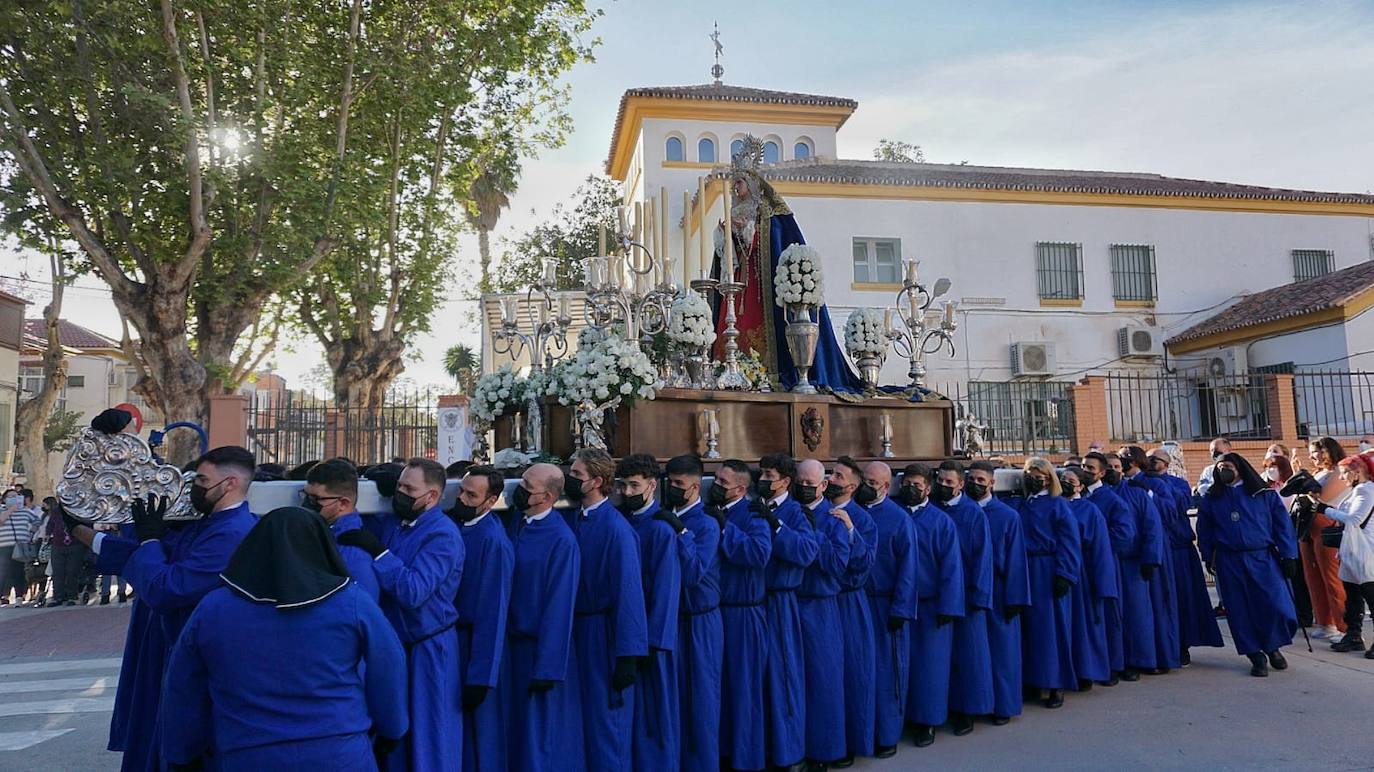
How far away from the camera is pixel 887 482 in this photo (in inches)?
245

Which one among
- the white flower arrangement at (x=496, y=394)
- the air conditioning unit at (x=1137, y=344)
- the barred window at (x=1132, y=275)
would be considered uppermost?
the barred window at (x=1132, y=275)

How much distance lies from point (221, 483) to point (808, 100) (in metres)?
24.8

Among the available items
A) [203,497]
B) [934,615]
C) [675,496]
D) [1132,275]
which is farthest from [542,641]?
[1132,275]

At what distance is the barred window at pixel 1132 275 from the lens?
22703mm

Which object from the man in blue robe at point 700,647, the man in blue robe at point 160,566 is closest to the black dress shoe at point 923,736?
the man in blue robe at point 700,647

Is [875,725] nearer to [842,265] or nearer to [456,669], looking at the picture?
[456,669]

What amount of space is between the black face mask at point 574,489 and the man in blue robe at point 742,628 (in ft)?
2.67

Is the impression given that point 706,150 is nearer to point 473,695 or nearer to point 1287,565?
point 1287,565

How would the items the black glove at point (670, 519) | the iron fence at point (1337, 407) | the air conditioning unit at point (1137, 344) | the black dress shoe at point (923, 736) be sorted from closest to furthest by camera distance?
the black glove at point (670, 519), the black dress shoe at point (923, 736), the iron fence at point (1337, 407), the air conditioning unit at point (1137, 344)

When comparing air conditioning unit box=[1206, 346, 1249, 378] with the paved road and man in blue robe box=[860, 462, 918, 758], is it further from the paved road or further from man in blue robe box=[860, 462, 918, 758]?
man in blue robe box=[860, 462, 918, 758]

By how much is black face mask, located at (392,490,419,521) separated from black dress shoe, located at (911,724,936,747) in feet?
11.4

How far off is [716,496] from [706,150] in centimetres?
2246

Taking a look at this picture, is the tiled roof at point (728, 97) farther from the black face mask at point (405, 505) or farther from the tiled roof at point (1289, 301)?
the black face mask at point (405, 505)

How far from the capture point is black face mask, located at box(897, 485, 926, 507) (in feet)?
20.7
